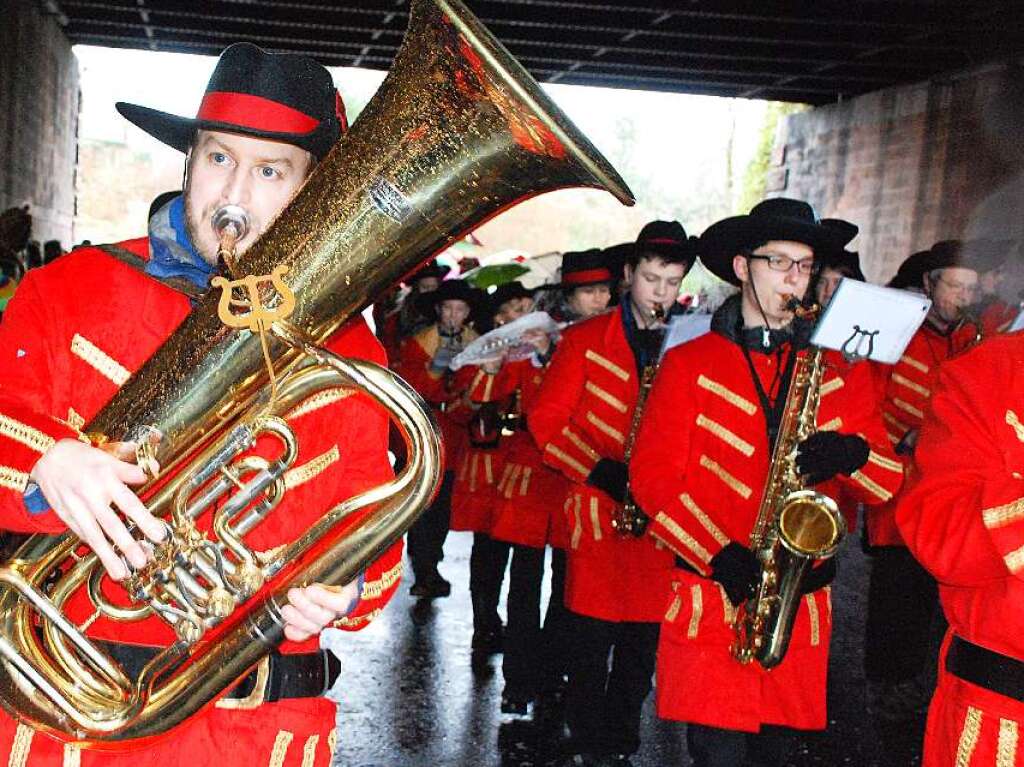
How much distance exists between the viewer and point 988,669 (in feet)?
8.97

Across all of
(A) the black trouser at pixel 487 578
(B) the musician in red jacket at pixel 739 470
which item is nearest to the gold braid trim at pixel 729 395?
(B) the musician in red jacket at pixel 739 470

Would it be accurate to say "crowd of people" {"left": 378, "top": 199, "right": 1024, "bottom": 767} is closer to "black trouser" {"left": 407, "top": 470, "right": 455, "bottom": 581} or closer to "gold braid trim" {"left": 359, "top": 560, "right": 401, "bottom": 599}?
"black trouser" {"left": 407, "top": 470, "right": 455, "bottom": 581}

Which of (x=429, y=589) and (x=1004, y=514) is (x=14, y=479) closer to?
(x=1004, y=514)

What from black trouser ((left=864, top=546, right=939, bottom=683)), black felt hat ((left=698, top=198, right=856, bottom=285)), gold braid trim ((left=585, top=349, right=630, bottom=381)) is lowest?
black trouser ((left=864, top=546, right=939, bottom=683))

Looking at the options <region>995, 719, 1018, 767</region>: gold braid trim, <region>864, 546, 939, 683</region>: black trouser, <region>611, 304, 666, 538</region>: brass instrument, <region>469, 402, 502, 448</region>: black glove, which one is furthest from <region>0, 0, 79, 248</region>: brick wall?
<region>995, 719, 1018, 767</region>: gold braid trim

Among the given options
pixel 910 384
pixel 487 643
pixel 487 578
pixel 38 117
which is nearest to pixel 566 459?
pixel 487 578

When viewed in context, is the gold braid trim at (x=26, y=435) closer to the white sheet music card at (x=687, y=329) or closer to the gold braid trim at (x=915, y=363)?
the white sheet music card at (x=687, y=329)

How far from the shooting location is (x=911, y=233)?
14250mm

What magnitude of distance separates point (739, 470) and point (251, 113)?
7.39 feet

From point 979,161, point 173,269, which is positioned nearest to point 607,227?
point 979,161

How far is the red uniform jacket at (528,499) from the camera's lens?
648cm

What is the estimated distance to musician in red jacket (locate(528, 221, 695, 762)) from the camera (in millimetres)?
5254

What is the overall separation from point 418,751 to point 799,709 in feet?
6.44

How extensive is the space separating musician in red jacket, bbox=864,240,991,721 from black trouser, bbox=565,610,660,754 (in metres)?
1.58
